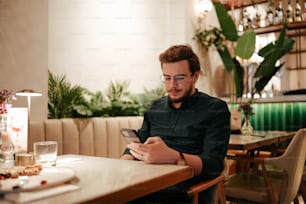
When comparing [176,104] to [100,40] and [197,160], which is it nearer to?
[197,160]

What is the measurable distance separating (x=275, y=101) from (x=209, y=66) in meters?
1.03

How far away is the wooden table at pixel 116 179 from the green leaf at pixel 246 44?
2914 mm

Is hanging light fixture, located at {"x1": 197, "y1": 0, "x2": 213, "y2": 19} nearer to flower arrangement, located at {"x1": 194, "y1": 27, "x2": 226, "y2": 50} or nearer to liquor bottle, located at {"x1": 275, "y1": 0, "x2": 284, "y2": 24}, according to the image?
flower arrangement, located at {"x1": 194, "y1": 27, "x2": 226, "y2": 50}

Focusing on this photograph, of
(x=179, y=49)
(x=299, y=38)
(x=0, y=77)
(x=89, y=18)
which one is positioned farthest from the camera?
(x=299, y=38)

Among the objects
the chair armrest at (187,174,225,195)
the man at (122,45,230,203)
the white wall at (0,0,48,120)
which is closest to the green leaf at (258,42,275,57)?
the man at (122,45,230,203)

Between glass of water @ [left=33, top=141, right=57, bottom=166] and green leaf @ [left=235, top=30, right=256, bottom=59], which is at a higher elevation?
green leaf @ [left=235, top=30, right=256, bottom=59]

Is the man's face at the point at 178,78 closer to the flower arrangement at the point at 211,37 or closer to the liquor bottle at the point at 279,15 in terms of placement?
the flower arrangement at the point at 211,37

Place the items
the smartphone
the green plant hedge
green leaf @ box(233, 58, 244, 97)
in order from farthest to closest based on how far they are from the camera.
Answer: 1. green leaf @ box(233, 58, 244, 97)
2. the green plant hedge
3. the smartphone

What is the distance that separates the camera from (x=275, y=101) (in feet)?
12.6

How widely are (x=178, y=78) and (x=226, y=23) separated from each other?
2632 millimetres

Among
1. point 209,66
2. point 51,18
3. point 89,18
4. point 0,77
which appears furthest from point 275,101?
point 0,77

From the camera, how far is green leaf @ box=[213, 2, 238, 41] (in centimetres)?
390

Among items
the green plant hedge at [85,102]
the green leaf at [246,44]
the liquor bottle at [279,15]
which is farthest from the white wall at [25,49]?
the liquor bottle at [279,15]

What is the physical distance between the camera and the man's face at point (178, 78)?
1570 mm
